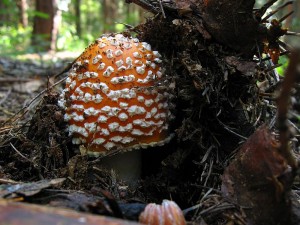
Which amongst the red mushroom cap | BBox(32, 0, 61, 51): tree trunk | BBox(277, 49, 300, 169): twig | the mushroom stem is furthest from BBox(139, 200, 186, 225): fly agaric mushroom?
BBox(32, 0, 61, 51): tree trunk

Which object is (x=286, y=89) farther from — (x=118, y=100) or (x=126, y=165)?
(x=126, y=165)

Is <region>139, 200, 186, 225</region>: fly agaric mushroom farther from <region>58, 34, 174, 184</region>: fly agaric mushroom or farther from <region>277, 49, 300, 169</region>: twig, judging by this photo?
<region>58, 34, 174, 184</region>: fly agaric mushroom

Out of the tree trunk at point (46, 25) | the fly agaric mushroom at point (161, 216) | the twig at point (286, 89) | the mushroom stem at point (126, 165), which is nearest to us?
the twig at point (286, 89)

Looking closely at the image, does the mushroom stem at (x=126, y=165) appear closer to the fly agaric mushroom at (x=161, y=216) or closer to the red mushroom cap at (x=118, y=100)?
the red mushroom cap at (x=118, y=100)

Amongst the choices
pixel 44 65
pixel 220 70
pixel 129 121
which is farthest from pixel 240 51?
pixel 44 65

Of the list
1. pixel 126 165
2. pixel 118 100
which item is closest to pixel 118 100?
pixel 118 100

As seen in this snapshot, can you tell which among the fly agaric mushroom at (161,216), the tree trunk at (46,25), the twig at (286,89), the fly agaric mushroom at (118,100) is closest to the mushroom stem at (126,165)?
the fly agaric mushroom at (118,100)
